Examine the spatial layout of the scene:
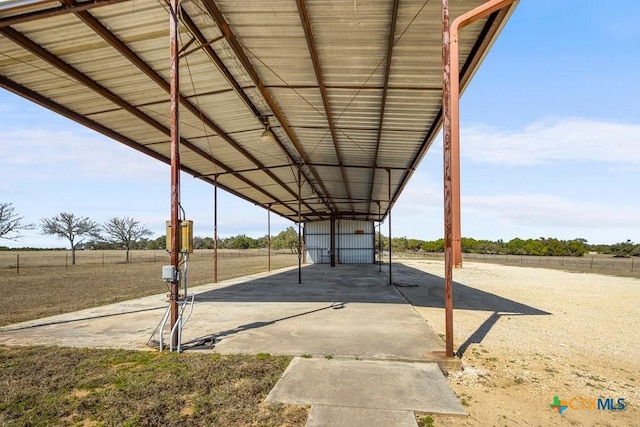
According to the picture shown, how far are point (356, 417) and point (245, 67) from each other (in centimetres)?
787

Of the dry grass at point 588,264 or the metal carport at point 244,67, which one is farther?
the dry grass at point 588,264

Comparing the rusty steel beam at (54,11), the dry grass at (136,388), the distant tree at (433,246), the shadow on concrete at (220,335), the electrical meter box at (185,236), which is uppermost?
the rusty steel beam at (54,11)

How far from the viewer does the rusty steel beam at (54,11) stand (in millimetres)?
6426

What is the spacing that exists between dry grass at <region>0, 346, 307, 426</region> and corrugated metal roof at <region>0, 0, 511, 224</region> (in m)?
5.94

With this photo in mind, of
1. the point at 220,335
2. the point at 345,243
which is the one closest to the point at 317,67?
the point at 220,335

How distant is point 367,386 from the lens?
14.8 ft

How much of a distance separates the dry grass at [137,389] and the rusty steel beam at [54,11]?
6.17 meters

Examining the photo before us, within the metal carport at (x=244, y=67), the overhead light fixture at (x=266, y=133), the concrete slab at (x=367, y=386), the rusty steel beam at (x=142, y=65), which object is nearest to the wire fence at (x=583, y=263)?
the metal carport at (x=244, y=67)

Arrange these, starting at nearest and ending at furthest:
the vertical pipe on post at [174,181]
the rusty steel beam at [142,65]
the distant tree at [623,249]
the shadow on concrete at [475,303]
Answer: the vertical pipe on post at [174,181] < the rusty steel beam at [142,65] < the shadow on concrete at [475,303] < the distant tree at [623,249]

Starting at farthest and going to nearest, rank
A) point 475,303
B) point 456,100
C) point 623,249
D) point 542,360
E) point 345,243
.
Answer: point 623,249 < point 345,243 < point 475,303 < point 542,360 < point 456,100

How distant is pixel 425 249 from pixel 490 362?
89.4 meters

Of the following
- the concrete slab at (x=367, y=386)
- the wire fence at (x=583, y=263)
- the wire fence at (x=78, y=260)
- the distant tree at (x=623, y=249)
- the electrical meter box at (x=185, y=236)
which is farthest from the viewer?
the distant tree at (x=623, y=249)

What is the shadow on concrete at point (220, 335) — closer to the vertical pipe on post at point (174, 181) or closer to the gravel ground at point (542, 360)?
the vertical pipe on post at point (174, 181)

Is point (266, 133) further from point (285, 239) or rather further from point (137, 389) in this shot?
point (285, 239)
